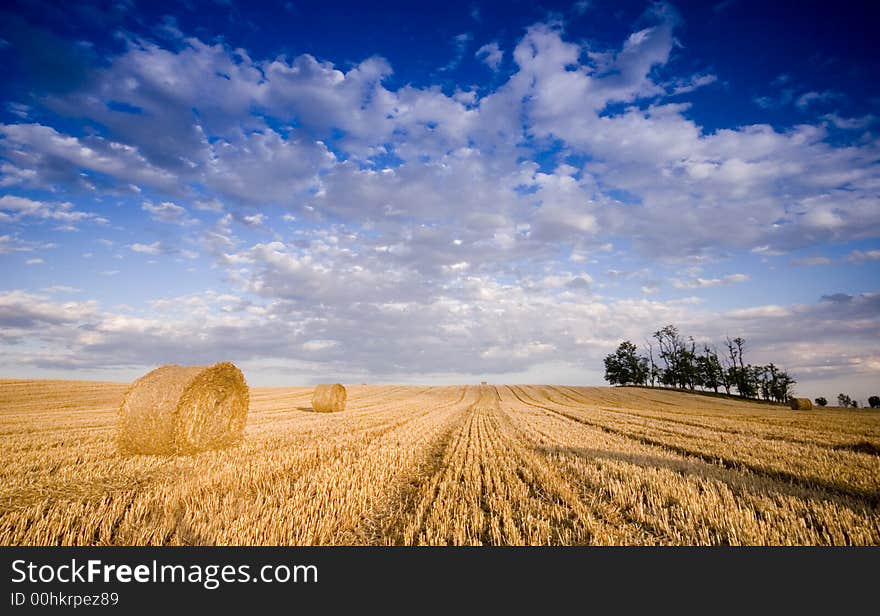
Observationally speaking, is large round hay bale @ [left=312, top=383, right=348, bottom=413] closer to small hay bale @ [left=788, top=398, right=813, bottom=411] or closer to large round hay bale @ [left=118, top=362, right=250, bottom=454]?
large round hay bale @ [left=118, top=362, right=250, bottom=454]

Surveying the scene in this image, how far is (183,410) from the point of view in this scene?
29.5ft

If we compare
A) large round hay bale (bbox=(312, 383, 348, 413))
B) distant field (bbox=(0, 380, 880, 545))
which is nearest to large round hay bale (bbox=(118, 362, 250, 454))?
distant field (bbox=(0, 380, 880, 545))

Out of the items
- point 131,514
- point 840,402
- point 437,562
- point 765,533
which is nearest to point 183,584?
point 437,562

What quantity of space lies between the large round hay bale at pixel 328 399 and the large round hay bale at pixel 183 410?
1179cm

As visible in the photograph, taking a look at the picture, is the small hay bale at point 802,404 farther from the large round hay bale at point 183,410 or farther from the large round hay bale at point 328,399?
the large round hay bale at point 183,410

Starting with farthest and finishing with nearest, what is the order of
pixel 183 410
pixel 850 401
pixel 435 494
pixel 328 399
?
1. pixel 850 401
2. pixel 328 399
3. pixel 183 410
4. pixel 435 494

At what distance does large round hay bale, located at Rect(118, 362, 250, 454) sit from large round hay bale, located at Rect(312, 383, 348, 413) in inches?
464

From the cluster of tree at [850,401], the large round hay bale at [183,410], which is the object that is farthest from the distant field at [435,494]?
the cluster of tree at [850,401]

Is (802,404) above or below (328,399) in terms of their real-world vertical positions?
below

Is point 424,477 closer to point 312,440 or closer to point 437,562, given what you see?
point 437,562

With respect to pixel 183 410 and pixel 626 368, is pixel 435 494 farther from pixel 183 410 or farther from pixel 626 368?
pixel 626 368

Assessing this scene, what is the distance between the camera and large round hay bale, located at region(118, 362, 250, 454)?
28.2ft

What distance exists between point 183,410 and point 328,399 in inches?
557

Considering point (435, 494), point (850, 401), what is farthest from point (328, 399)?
point (850, 401)
